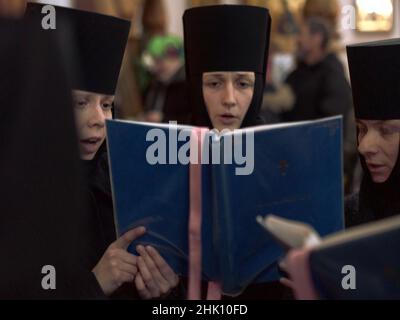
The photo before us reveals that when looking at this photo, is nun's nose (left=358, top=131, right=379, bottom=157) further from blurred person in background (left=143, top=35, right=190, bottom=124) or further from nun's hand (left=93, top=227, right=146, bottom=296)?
blurred person in background (left=143, top=35, right=190, bottom=124)

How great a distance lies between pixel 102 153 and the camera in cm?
248

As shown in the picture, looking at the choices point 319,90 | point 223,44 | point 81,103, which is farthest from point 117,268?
point 319,90

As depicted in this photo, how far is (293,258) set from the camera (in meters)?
1.41

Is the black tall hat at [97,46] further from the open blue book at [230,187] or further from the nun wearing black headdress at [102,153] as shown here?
the open blue book at [230,187]

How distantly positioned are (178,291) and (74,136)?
912 millimetres

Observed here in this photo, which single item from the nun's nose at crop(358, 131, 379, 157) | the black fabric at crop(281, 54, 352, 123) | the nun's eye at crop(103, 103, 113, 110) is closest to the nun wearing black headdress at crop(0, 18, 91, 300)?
the nun's eye at crop(103, 103, 113, 110)

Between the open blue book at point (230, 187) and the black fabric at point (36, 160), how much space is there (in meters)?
0.52

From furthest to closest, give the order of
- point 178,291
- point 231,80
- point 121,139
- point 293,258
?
1. point 231,80
2. point 178,291
3. point 121,139
4. point 293,258

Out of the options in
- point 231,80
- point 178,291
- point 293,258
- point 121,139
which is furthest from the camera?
point 231,80

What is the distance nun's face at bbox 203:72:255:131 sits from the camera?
275 cm

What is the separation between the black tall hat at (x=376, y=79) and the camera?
2406 mm

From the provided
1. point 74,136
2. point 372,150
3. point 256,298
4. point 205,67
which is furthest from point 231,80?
point 74,136

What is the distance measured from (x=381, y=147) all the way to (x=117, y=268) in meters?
0.75

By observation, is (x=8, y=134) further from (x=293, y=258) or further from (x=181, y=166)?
(x=181, y=166)
